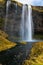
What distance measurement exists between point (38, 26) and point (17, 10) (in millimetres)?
1139

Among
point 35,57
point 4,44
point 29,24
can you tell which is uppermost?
point 29,24

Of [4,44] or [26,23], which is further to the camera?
[26,23]

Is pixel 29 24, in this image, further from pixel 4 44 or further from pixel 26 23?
pixel 4 44

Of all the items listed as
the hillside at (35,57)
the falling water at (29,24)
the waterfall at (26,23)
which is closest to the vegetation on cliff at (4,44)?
the hillside at (35,57)

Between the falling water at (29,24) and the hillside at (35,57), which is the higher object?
the falling water at (29,24)

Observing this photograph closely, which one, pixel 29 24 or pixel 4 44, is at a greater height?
pixel 29 24

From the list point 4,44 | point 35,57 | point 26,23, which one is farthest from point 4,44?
point 26,23

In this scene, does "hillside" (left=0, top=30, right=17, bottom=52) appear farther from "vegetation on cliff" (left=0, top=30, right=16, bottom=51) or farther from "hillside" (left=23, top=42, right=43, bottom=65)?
"hillside" (left=23, top=42, right=43, bottom=65)

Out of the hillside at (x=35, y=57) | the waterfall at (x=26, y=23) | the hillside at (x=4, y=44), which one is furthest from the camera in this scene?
the waterfall at (x=26, y=23)

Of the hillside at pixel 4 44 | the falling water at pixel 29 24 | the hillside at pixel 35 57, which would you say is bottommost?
the hillside at pixel 35 57

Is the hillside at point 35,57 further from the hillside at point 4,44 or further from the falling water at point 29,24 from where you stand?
the falling water at point 29,24

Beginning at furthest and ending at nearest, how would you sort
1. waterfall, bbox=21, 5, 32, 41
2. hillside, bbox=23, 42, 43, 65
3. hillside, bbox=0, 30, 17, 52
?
waterfall, bbox=21, 5, 32, 41 < hillside, bbox=0, 30, 17, 52 < hillside, bbox=23, 42, 43, 65

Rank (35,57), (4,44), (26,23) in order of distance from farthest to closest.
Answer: (26,23) < (4,44) < (35,57)

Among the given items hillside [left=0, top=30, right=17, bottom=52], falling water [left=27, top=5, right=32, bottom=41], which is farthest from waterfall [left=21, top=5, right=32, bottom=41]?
hillside [left=0, top=30, right=17, bottom=52]
